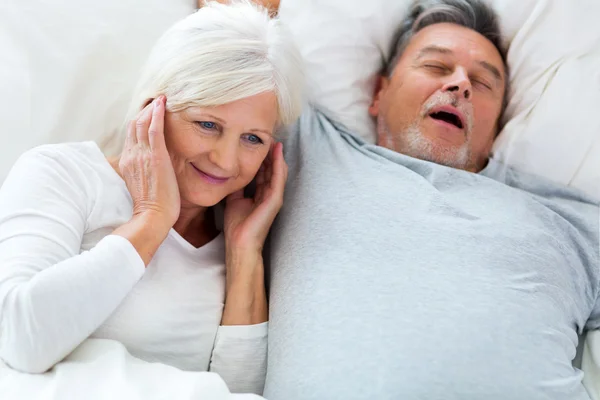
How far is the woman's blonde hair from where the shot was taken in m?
1.06

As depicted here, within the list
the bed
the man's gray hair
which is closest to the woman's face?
the bed

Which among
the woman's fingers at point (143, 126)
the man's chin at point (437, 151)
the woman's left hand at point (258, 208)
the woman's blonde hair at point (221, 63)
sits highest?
the woman's blonde hair at point (221, 63)

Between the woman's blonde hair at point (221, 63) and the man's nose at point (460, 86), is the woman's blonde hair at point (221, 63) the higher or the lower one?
the higher one

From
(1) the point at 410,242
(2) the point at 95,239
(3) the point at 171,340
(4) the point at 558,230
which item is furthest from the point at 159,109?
(4) the point at 558,230

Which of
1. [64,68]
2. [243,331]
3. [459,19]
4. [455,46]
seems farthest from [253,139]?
[459,19]

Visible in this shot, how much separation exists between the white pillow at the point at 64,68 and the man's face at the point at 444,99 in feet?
2.01

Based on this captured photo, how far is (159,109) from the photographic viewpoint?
108 centimetres

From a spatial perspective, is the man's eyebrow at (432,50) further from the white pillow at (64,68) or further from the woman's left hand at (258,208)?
the white pillow at (64,68)

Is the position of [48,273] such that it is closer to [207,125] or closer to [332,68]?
[207,125]

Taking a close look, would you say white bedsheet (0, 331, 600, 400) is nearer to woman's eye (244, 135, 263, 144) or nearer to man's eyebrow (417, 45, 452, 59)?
woman's eye (244, 135, 263, 144)

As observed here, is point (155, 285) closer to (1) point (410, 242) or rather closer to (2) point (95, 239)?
(2) point (95, 239)

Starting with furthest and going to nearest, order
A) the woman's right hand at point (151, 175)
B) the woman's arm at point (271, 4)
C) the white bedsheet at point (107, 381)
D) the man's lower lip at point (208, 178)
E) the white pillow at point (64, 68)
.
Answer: the woman's arm at point (271, 4), the white pillow at point (64, 68), the man's lower lip at point (208, 178), the woman's right hand at point (151, 175), the white bedsheet at point (107, 381)

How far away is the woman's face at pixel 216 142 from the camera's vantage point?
42.5 inches

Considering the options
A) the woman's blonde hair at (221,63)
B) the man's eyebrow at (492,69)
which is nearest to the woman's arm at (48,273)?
the woman's blonde hair at (221,63)
